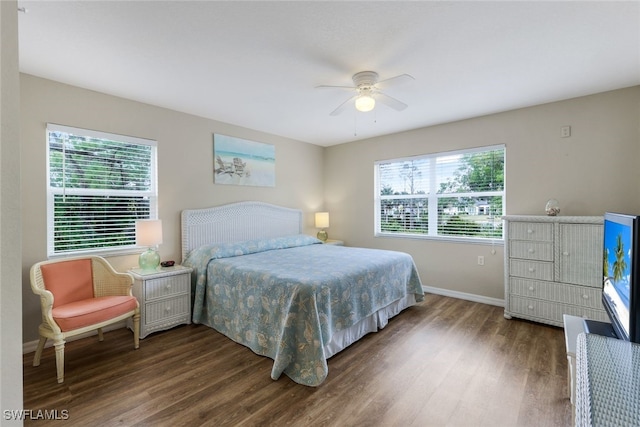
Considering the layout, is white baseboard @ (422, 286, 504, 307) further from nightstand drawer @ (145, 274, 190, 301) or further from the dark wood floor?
nightstand drawer @ (145, 274, 190, 301)

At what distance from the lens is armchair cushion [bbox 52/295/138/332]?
84.3 inches

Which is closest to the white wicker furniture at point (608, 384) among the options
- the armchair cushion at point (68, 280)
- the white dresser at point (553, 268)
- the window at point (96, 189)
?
the white dresser at point (553, 268)

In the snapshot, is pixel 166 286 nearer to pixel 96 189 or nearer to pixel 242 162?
pixel 96 189

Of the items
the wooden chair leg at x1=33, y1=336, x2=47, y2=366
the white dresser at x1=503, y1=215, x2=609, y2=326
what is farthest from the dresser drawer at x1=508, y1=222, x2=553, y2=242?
the wooden chair leg at x1=33, y1=336, x2=47, y2=366

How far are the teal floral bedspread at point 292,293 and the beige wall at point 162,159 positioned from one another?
31.2 inches

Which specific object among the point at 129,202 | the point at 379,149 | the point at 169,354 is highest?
the point at 379,149

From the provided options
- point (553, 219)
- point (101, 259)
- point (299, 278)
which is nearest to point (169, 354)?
point (101, 259)

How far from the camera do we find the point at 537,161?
10.9 ft

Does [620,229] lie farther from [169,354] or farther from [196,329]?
[196,329]

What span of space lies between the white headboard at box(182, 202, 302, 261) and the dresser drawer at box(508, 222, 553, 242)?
3094 mm

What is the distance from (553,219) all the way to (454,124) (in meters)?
1.74

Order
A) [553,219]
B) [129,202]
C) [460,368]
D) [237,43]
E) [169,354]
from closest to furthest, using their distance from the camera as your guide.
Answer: [237,43] → [460,368] → [169,354] → [553,219] → [129,202]

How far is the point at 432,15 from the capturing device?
5.80 feet

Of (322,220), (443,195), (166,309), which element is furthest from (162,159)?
(443,195)
